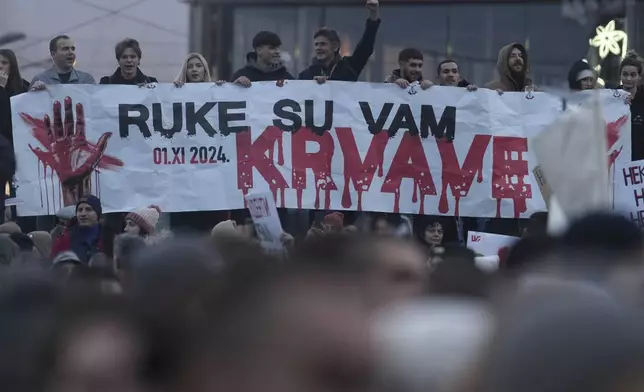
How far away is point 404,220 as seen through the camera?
26.0 feet

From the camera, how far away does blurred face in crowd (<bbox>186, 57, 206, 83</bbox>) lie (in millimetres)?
8594

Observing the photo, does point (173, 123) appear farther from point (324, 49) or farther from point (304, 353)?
point (304, 353)

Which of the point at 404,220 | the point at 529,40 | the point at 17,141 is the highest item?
the point at 529,40

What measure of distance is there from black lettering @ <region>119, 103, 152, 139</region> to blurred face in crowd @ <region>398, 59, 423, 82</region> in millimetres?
1692

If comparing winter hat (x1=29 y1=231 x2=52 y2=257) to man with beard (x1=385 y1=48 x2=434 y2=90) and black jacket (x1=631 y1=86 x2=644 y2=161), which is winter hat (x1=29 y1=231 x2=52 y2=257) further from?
black jacket (x1=631 y1=86 x2=644 y2=161)

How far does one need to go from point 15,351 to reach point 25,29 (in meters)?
11.5

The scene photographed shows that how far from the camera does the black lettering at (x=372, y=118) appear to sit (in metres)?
8.41

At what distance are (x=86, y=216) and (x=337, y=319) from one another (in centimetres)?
522

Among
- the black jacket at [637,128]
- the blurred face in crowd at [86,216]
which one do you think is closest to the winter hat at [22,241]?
the blurred face in crowd at [86,216]

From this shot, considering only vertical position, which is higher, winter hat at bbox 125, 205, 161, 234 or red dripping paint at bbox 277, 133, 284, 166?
red dripping paint at bbox 277, 133, 284, 166

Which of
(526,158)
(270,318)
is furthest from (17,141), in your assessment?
(270,318)

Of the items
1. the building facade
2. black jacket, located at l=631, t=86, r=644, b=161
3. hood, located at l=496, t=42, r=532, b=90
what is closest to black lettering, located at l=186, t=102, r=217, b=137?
hood, located at l=496, t=42, r=532, b=90

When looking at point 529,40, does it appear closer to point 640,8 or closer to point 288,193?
point 640,8

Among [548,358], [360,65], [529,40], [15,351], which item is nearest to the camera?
[548,358]
